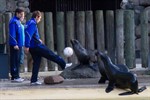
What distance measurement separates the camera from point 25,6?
1623 centimetres

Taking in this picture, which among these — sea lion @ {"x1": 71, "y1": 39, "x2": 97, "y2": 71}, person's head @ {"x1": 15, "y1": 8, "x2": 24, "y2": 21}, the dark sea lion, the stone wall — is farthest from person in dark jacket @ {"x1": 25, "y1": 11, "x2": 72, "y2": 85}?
the stone wall

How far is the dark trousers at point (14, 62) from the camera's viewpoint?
10836mm

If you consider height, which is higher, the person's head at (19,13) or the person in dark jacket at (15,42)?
the person's head at (19,13)

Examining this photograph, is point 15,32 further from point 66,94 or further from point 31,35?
point 66,94

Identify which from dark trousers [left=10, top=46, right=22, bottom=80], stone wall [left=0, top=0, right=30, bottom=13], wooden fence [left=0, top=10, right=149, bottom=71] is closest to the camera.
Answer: dark trousers [left=10, top=46, right=22, bottom=80]

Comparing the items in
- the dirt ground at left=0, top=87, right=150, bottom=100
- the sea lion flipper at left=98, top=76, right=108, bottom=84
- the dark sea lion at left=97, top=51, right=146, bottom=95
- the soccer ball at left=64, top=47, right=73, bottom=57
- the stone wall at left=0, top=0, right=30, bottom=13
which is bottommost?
the dirt ground at left=0, top=87, right=150, bottom=100

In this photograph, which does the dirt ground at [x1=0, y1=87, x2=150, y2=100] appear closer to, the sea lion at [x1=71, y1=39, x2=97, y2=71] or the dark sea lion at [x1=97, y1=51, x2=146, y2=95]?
the dark sea lion at [x1=97, y1=51, x2=146, y2=95]

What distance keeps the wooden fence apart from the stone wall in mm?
3571

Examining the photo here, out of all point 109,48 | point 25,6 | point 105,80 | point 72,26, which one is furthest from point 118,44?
point 25,6

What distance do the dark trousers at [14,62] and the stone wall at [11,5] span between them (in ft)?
17.2

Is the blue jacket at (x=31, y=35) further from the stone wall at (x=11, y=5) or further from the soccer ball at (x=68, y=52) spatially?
the stone wall at (x=11, y=5)

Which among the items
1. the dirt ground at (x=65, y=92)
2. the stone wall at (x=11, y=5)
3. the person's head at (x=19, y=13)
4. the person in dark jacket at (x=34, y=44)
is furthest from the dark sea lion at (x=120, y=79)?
the stone wall at (x=11, y=5)

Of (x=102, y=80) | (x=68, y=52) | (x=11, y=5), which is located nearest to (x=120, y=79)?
(x=102, y=80)

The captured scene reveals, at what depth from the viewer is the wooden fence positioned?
489 inches
